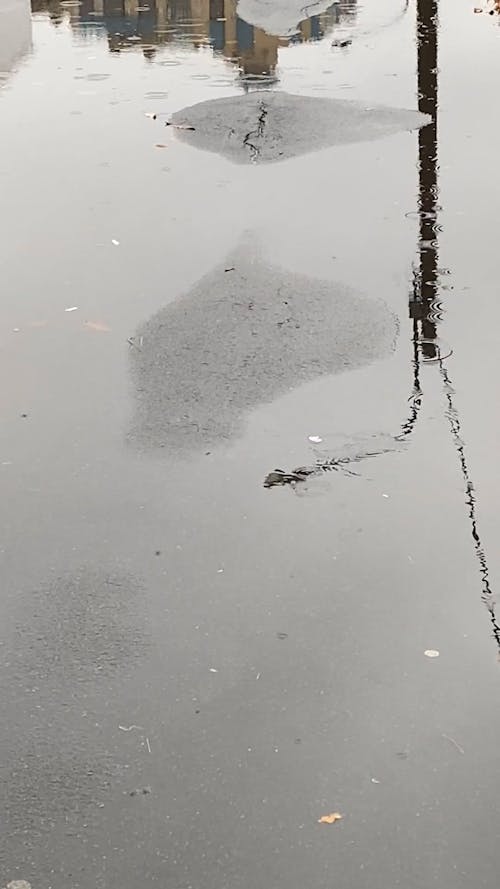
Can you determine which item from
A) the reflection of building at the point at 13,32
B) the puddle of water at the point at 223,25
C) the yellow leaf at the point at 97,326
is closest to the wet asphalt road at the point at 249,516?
the yellow leaf at the point at 97,326

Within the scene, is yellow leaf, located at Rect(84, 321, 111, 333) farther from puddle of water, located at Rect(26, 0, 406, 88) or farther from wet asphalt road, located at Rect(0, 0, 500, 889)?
puddle of water, located at Rect(26, 0, 406, 88)

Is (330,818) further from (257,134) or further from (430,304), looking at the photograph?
(257,134)

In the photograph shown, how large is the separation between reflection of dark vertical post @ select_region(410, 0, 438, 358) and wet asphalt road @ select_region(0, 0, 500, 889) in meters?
0.04

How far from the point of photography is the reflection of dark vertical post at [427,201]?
22.0 ft

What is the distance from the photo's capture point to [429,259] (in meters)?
7.60

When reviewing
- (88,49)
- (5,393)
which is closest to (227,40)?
(88,49)

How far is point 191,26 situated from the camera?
17438 millimetres

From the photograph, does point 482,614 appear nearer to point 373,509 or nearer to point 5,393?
point 373,509

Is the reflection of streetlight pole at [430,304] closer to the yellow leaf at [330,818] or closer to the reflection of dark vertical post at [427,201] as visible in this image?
the reflection of dark vertical post at [427,201]

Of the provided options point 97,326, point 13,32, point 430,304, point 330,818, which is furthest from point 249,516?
point 13,32

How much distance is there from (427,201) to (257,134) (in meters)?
2.57

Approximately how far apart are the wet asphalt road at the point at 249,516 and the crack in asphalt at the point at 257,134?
8cm

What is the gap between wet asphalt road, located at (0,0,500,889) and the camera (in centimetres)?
342

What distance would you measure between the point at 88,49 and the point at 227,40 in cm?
185
